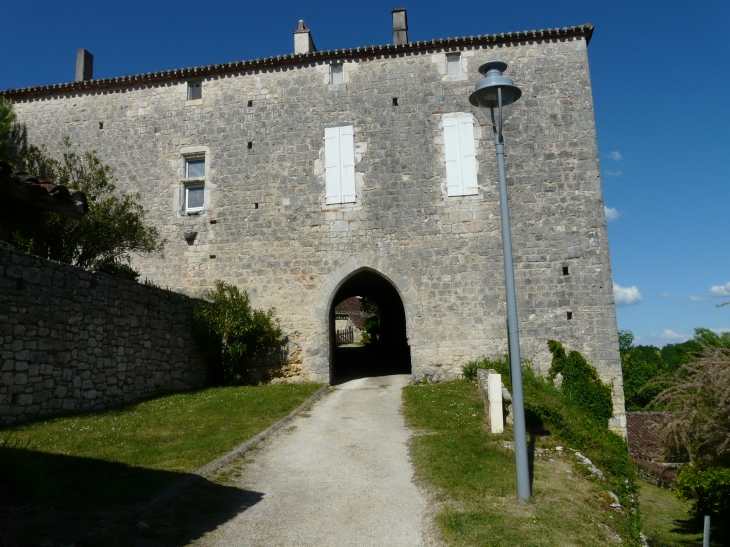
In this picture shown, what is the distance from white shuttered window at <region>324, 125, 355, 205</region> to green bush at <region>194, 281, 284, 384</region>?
11.6 ft

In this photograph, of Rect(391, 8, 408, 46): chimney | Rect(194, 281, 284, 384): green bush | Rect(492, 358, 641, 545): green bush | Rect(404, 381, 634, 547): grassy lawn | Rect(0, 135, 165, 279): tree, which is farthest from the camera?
Rect(391, 8, 408, 46): chimney

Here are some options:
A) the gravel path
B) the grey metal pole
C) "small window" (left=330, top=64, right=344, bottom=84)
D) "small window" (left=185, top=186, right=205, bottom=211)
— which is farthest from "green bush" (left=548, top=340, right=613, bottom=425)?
"small window" (left=185, top=186, right=205, bottom=211)

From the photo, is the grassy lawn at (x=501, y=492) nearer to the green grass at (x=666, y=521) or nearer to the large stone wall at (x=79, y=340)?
the green grass at (x=666, y=521)

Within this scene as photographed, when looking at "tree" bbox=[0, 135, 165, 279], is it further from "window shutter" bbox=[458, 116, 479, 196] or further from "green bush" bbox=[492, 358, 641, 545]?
"green bush" bbox=[492, 358, 641, 545]

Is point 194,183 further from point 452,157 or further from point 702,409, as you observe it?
point 702,409

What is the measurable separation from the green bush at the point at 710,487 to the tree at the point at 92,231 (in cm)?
1314

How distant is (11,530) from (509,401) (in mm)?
7008

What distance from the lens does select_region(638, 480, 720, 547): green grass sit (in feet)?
44.0

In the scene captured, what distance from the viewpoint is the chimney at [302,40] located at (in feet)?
52.1

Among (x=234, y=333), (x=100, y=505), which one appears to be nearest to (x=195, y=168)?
→ (x=234, y=333)

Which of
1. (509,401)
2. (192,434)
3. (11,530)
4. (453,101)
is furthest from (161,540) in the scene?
(453,101)

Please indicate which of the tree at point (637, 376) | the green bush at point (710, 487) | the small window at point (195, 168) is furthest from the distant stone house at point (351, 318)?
the green bush at point (710, 487)

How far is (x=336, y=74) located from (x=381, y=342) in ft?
41.8

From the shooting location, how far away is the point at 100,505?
492 centimetres
